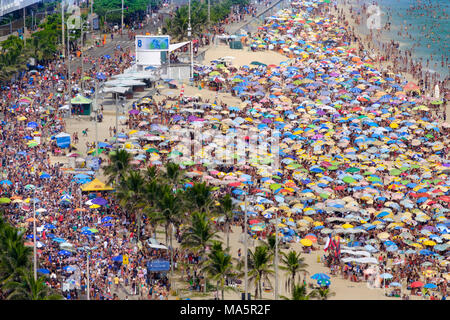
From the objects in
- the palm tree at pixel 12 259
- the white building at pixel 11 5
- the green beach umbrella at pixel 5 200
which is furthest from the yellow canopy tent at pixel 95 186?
the white building at pixel 11 5

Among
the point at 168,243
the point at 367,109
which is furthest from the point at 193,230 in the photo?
the point at 367,109

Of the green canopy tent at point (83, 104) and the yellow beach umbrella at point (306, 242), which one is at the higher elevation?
the green canopy tent at point (83, 104)

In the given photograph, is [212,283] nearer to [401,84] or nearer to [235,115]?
[235,115]

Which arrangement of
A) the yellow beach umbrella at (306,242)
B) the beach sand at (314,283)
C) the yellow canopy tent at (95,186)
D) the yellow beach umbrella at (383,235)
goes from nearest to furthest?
the beach sand at (314,283) < the yellow beach umbrella at (306,242) < the yellow beach umbrella at (383,235) < the yellow canopy tent at (95,186)

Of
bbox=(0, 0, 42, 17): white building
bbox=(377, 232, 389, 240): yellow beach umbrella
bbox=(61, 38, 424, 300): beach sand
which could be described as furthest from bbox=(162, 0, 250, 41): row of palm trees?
bbox=(377, 232, 389, 240): yellow beach umbrella

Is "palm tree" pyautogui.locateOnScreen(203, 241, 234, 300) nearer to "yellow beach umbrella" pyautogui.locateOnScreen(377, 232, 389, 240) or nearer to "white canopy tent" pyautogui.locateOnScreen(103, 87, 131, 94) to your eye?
"yellow beach umbrella" pyautogui.locateOnScreen(377, 232, 389, 240)

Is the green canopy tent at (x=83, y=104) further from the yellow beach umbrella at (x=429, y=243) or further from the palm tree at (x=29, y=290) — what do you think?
the palm tree at (x=29, y=290)

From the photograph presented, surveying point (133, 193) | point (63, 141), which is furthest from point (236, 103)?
point (133, 193)

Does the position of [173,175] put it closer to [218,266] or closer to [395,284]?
[218,266]
